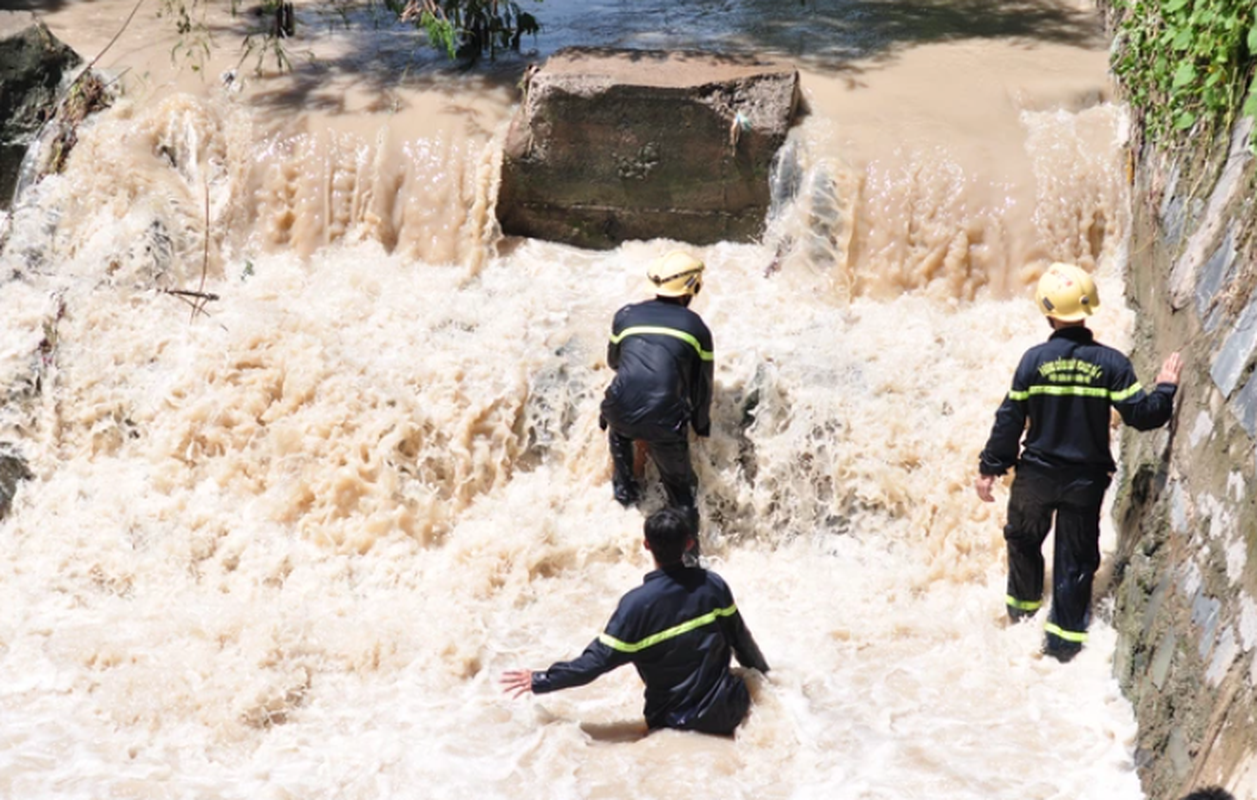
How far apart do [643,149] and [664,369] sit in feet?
7.49

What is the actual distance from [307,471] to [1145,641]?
13.6 feet

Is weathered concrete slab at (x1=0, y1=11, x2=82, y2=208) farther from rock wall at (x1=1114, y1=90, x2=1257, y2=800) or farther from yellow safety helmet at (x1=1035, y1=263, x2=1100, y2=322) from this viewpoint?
rock wall at (x1=1114, y1=90, x2=1257, y2=800)

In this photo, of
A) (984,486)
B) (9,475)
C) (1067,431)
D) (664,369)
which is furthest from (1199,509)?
(9,475)

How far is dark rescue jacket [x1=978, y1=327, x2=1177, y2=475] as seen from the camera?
5398 millimetres

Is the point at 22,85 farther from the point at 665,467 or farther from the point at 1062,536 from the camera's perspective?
the point at 1062,536

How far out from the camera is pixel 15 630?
640 centimetres

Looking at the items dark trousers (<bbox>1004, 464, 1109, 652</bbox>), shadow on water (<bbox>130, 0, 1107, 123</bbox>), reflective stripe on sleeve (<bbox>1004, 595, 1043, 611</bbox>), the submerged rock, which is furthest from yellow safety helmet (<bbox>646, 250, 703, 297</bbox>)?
the submerged rock

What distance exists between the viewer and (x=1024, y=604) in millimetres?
6086

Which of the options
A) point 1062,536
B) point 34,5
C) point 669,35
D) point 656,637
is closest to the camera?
point 656,637

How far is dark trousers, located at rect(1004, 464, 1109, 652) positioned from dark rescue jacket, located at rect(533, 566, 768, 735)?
141 cm

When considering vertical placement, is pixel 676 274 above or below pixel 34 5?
below

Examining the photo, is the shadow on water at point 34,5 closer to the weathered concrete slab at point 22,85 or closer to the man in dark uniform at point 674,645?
the weathered concrete slab at point 22,85

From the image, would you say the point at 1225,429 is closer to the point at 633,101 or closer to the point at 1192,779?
the point at 1192,779

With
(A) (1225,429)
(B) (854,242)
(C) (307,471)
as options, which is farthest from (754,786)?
(B) (854,242)
